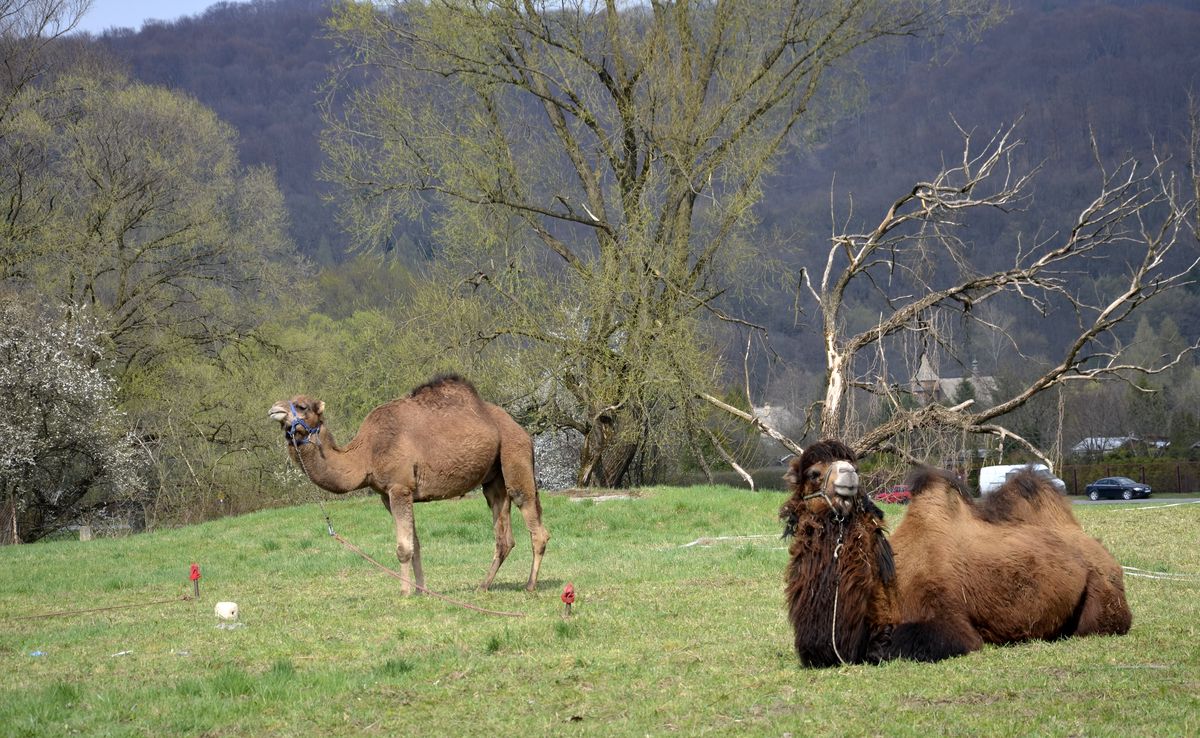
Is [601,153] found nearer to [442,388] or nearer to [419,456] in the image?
[442,388]

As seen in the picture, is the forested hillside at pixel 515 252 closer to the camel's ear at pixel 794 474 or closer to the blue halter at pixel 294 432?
the blue halter at pixel 294 432

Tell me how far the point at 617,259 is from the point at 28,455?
54.7 feet

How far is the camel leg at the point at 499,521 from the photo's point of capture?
13.0 m

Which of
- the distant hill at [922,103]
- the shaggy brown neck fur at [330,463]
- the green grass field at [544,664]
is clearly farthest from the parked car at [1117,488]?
the distant hill at [922,103]

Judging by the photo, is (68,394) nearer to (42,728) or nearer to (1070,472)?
(42,728)

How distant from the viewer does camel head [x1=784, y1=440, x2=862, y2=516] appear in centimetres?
722

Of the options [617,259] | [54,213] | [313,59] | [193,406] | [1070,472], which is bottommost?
[1070,472]

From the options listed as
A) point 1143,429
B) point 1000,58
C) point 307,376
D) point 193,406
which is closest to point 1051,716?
point 193,406


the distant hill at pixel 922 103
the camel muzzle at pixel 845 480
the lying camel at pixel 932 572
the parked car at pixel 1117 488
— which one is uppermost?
the distant hill at pixel 922 103

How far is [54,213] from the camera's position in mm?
39406

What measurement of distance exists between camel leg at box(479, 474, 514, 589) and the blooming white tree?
70.9 ft

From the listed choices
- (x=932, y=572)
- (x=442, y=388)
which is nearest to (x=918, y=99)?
(x=442, y=388)

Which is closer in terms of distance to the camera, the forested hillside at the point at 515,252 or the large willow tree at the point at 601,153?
the forested hillside at the point at 515,252

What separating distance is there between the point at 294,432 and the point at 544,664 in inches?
204
